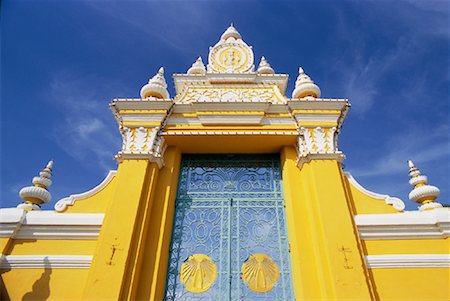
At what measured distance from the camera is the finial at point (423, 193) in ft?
18.7

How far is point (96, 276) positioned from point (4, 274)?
1.71 m

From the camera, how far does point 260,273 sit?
5027 mm

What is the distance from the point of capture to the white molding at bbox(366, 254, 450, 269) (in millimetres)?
4921

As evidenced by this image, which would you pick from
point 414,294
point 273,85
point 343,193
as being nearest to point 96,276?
point 343,193

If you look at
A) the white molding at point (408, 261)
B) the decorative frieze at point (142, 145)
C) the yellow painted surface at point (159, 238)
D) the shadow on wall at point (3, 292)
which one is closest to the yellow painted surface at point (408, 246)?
the white molding at point (408, 261)

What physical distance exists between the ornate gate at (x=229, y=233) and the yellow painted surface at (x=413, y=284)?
1.36 meters

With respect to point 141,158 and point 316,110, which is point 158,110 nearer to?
point 141,158

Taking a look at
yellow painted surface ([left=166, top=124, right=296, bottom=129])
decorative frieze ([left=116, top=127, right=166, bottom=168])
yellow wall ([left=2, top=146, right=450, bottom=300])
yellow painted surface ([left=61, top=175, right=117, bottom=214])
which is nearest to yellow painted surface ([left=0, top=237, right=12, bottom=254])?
yellow wall ([left=2, top=146, right=450, bottom=300])

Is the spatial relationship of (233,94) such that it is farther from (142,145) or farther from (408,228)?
(408,228)

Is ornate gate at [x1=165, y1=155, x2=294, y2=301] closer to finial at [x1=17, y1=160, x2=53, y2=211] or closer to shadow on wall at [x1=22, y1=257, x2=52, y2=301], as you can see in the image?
shadow on wall at [x1=22, y1=257, x2=52, y2=301]

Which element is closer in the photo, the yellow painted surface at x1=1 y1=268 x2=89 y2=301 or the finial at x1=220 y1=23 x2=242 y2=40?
the yellow painted surface at x1=1 y1=268 x2=89 y2=301

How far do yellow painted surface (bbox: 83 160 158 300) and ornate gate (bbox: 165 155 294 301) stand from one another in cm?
70

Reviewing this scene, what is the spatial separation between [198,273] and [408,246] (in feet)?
11.0

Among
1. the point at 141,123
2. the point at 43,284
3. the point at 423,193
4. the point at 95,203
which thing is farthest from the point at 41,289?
the point at 423,193
